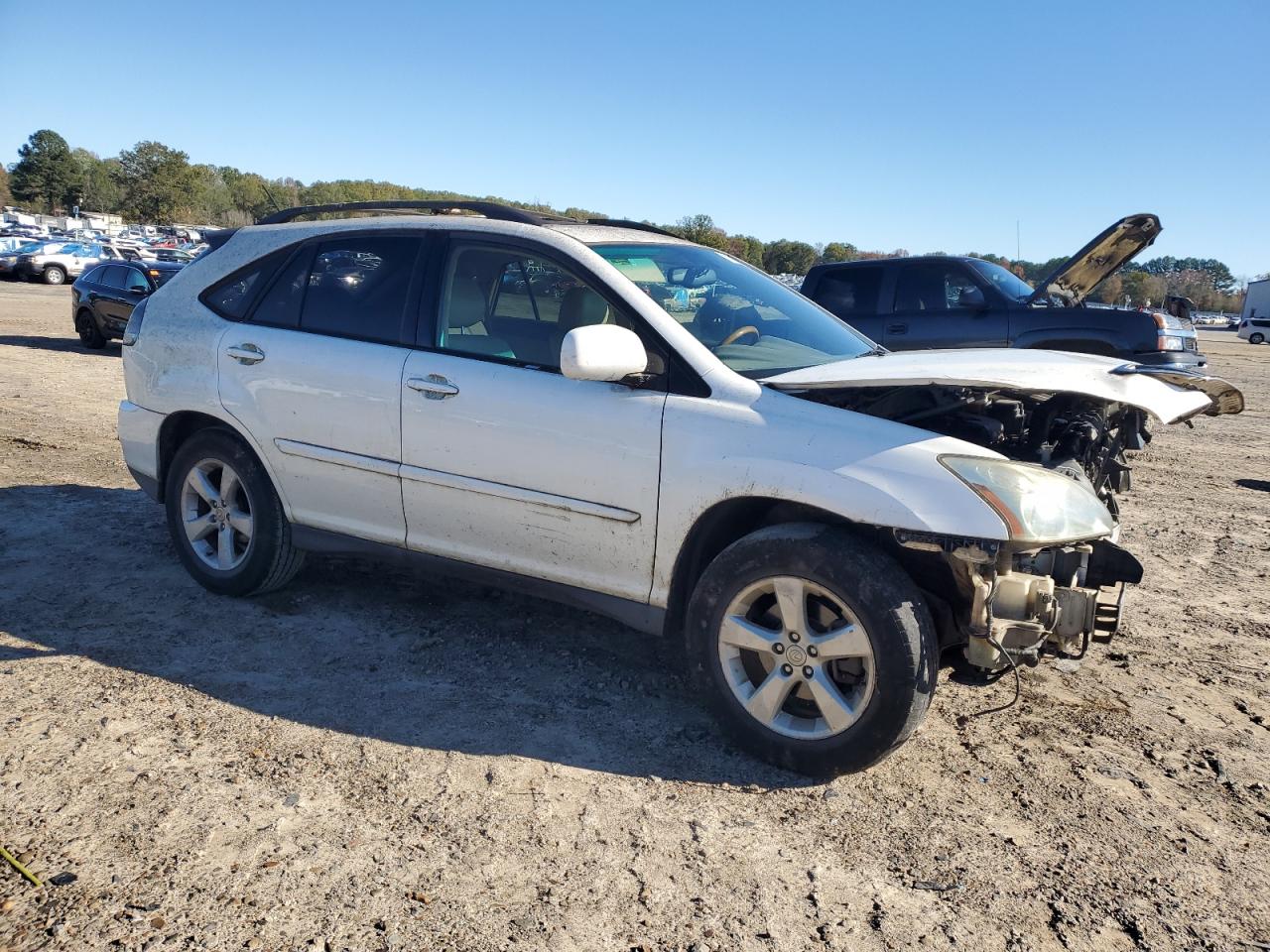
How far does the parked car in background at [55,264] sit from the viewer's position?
3828 centimetres

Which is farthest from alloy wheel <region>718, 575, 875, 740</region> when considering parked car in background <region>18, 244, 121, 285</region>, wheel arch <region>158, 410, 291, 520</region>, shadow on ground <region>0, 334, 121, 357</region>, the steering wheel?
parked car in background <region>18, 244, 121, 285</region>

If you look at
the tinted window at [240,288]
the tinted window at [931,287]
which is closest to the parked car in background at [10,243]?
the tinted window at [931,287]

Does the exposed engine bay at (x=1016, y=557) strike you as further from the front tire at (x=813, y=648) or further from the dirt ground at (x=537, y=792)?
the dirt ground at (x=537, y=792)

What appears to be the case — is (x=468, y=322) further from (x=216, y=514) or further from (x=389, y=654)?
(x=216, y=514)

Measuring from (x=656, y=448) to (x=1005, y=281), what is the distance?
26.6 ft

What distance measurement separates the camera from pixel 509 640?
14.6 feet

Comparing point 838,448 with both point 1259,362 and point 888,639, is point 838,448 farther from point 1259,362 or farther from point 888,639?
point 1259,362

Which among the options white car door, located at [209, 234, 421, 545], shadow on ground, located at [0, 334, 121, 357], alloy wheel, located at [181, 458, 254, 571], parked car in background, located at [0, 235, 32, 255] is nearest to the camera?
white car door, located at [209, 234, 421, 545]

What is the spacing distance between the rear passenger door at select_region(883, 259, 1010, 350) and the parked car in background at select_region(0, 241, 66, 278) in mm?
38247

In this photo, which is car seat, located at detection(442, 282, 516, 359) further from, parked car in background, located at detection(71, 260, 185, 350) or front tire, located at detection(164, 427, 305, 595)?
parked car in background, located at detection(71, 260, 185, 350)

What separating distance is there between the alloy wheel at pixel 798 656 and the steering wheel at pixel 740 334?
108 centimetres

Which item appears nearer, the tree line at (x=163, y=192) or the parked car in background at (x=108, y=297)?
the parked car in background at (x=108, y=297)

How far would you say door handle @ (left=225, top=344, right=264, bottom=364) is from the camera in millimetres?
4598

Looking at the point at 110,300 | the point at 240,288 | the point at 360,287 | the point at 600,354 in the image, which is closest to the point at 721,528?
the point at 600,354
